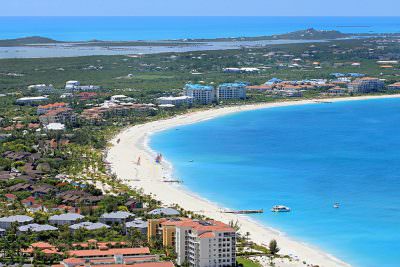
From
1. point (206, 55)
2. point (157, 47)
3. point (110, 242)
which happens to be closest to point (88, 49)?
point (157, 47)

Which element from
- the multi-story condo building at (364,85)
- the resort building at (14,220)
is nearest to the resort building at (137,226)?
the resort building at (14,220)

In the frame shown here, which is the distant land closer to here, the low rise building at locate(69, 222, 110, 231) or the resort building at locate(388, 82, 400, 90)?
the resort building at locate(388, 82, 400, 90)

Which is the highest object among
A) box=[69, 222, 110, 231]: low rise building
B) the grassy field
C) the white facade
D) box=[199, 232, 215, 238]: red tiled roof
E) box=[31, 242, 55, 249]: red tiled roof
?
box=[199, 232, 215, 238]: red tiled roof

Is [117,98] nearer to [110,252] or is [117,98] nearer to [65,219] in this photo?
[65,219]

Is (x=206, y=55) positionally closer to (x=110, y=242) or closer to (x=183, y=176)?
(x=183, y=176)

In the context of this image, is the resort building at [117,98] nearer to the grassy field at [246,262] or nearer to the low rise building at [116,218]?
the low rise building at [116,218]

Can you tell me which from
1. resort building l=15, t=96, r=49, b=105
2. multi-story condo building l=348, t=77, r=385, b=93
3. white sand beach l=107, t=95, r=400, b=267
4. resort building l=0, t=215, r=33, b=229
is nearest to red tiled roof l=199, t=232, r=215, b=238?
white sand beach l=107, t=95, r=400, b=267

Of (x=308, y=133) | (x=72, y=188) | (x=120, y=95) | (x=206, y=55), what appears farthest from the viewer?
(x=206, y=55)
